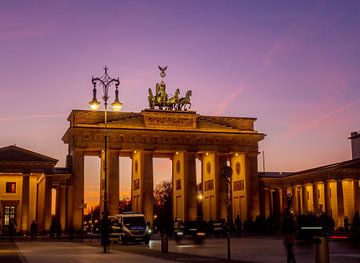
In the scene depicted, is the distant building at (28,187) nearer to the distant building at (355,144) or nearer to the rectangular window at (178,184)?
the rectangular window at (178,184)

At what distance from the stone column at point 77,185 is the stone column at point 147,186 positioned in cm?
882

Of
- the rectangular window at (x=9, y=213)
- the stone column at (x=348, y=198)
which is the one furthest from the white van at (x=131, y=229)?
the stone column at (x=348, y=198)

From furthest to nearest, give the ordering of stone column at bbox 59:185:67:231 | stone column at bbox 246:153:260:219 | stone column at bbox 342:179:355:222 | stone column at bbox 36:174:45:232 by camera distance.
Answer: stone column at bbox 246:153:260:219 → stone column at bbox 342:179:355:222 → stone column at bbox 59:185:67:231 → stone column at bbox 36:174:45:232

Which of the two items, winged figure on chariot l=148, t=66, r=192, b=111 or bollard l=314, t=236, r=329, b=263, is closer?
bollard l=314, t=236, r=329, b=263

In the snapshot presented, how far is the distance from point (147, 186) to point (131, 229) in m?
32.3

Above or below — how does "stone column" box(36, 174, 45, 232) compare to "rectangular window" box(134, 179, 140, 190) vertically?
below

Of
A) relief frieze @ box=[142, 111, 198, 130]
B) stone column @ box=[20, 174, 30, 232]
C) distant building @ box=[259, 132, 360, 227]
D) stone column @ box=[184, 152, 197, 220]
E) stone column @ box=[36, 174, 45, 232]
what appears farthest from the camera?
stone column @ box=[184, 152, 197, 220]

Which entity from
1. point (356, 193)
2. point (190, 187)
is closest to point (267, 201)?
point (190, 187)

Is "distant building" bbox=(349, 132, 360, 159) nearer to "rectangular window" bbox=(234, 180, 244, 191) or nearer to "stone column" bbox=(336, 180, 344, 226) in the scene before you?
"rectangular window" bbox=(234, 180, 244, 191)

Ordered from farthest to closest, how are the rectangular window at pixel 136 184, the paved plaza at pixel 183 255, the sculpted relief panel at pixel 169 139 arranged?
the rectangular window at pixel 136 184 → the sculpted relief panel at pixel 169 139 → the paved plaza at pixel 183 255

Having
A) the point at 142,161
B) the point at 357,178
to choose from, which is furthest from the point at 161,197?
the point at 357,178

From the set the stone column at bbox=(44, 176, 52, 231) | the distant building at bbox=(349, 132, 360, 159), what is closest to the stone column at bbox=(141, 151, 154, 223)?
the stone column at bbox=(44, 176, 52, 231)

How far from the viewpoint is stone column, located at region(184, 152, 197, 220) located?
84250 mm

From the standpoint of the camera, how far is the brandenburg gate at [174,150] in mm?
80562
